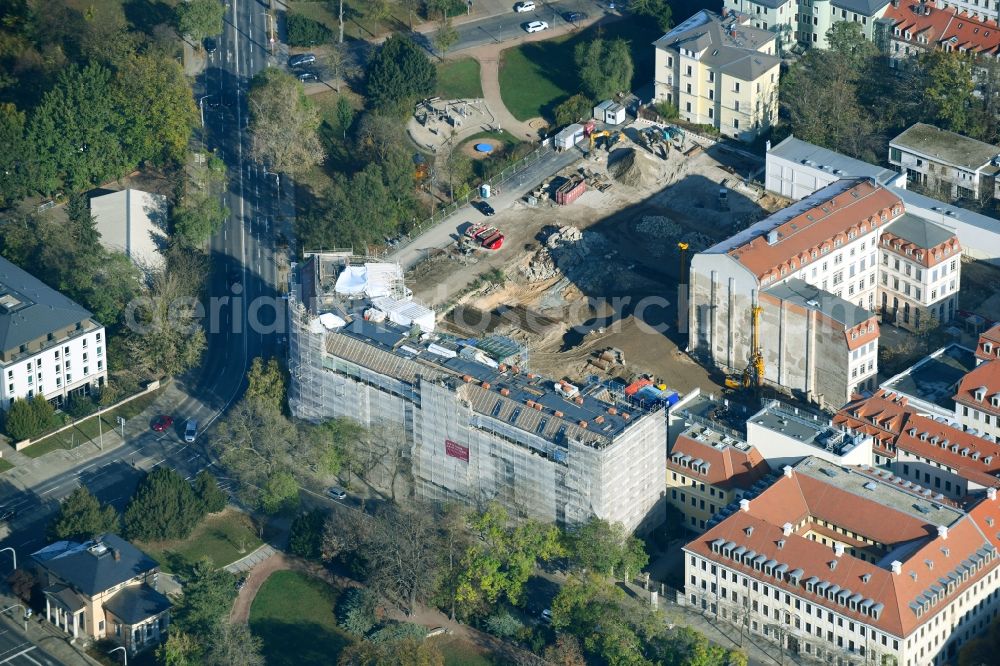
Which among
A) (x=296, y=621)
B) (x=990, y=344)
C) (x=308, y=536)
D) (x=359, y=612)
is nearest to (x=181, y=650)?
(x=296, y=621)

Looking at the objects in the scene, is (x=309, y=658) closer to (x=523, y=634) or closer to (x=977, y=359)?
(x=523, y=634)

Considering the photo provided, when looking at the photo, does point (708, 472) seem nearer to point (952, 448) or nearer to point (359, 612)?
point (952, 448)

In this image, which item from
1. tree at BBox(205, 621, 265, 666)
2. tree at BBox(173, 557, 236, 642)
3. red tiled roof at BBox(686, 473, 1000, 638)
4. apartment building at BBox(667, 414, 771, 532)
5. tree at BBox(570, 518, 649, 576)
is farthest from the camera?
apartment building at BBox(667, 414, 771, 532)

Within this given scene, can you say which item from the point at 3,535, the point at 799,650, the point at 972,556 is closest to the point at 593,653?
the point at 799,650

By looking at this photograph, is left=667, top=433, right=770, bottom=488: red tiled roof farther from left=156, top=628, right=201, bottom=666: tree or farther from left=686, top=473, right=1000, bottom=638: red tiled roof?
left=156, top=628, right=201, bottom=666: tree

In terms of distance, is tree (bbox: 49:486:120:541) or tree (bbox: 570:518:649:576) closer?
tree (bbox: 570:518:649:576)

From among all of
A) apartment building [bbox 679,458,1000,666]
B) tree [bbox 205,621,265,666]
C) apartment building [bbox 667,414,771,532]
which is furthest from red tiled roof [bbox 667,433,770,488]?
tree [bbox 205,621,265,666]
